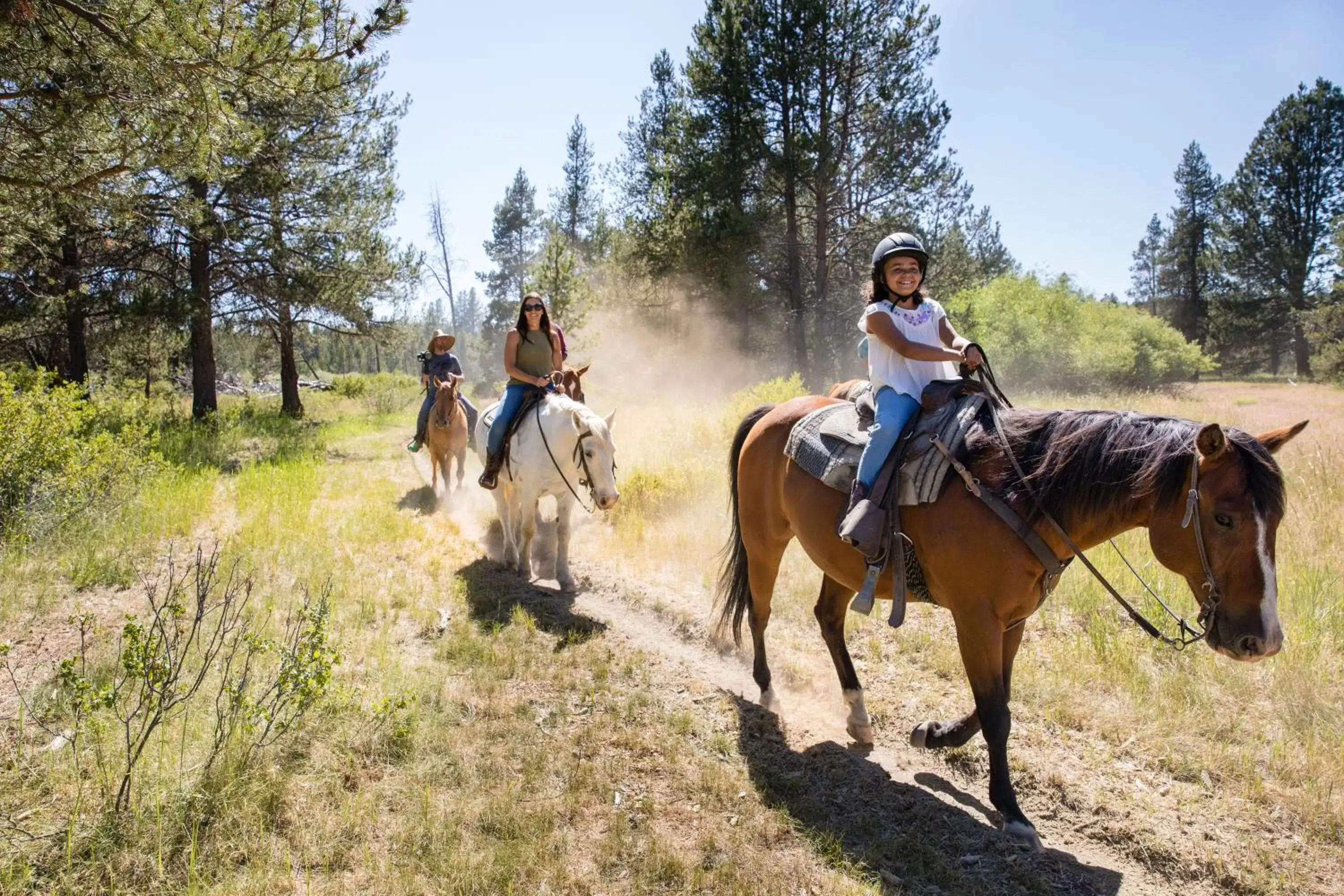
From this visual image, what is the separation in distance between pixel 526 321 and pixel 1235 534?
6569 millimetres

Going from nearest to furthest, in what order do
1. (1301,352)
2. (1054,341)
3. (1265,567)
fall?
(1265,567) → (1054,341) → (1301,352)

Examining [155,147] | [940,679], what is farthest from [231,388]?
[940,679]

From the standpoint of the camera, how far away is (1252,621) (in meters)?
2.59

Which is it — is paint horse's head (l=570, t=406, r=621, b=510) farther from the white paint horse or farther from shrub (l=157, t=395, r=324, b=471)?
shrub (l=157, t=395, r=324, b=471)

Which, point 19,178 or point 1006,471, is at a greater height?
point 19,178

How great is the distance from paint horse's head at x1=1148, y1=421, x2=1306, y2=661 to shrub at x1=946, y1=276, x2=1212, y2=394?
21492mm

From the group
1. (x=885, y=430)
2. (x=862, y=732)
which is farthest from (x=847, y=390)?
(x=862, y=732)

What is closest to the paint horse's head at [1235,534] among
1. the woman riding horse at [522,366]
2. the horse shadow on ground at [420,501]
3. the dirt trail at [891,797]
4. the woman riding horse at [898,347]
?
the woman riding horse at [898,347]

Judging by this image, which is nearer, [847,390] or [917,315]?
[917,315]

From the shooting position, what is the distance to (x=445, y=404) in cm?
1072

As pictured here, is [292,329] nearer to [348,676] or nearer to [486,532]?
[486,532]

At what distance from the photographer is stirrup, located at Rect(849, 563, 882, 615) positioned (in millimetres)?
3605

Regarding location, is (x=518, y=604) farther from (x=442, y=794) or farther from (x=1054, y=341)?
(x=1054, y=341)

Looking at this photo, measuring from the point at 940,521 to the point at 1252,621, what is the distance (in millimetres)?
1288
